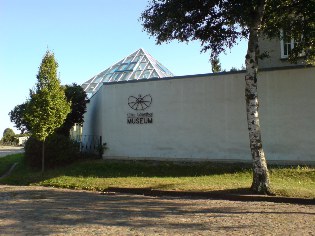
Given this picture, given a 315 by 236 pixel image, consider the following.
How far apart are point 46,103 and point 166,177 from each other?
6172 mm

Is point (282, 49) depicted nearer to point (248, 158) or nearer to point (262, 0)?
point (248, 158)

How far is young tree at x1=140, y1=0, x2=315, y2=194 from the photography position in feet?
38.8

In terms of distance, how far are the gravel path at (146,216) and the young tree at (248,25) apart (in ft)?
7.50

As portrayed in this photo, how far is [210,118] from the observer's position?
17875 millimetres

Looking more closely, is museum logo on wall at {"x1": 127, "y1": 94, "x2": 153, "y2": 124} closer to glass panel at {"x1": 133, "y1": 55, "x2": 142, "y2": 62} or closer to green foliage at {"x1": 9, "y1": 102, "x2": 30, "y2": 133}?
green foliage at {"x1": 9, "y1": 102, "x2": 30, "y2": 133}

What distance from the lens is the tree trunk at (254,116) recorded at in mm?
11820

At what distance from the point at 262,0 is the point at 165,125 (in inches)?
341

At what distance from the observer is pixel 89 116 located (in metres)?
24.1

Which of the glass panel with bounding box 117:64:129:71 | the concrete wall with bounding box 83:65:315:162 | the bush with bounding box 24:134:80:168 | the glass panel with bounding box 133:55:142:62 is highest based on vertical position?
the glass panel with bounding box 133:55:142:62

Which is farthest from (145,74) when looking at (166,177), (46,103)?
(166,177)

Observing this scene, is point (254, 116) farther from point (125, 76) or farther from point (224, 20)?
point (125, 76)

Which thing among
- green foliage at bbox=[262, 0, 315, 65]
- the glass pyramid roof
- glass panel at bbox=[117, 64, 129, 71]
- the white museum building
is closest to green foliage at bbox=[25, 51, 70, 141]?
the white museum building

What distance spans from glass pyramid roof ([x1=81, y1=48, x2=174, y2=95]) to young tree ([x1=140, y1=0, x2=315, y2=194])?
974 centimetres

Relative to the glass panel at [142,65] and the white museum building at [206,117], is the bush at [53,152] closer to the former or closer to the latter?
the white museum building at [206,117]
